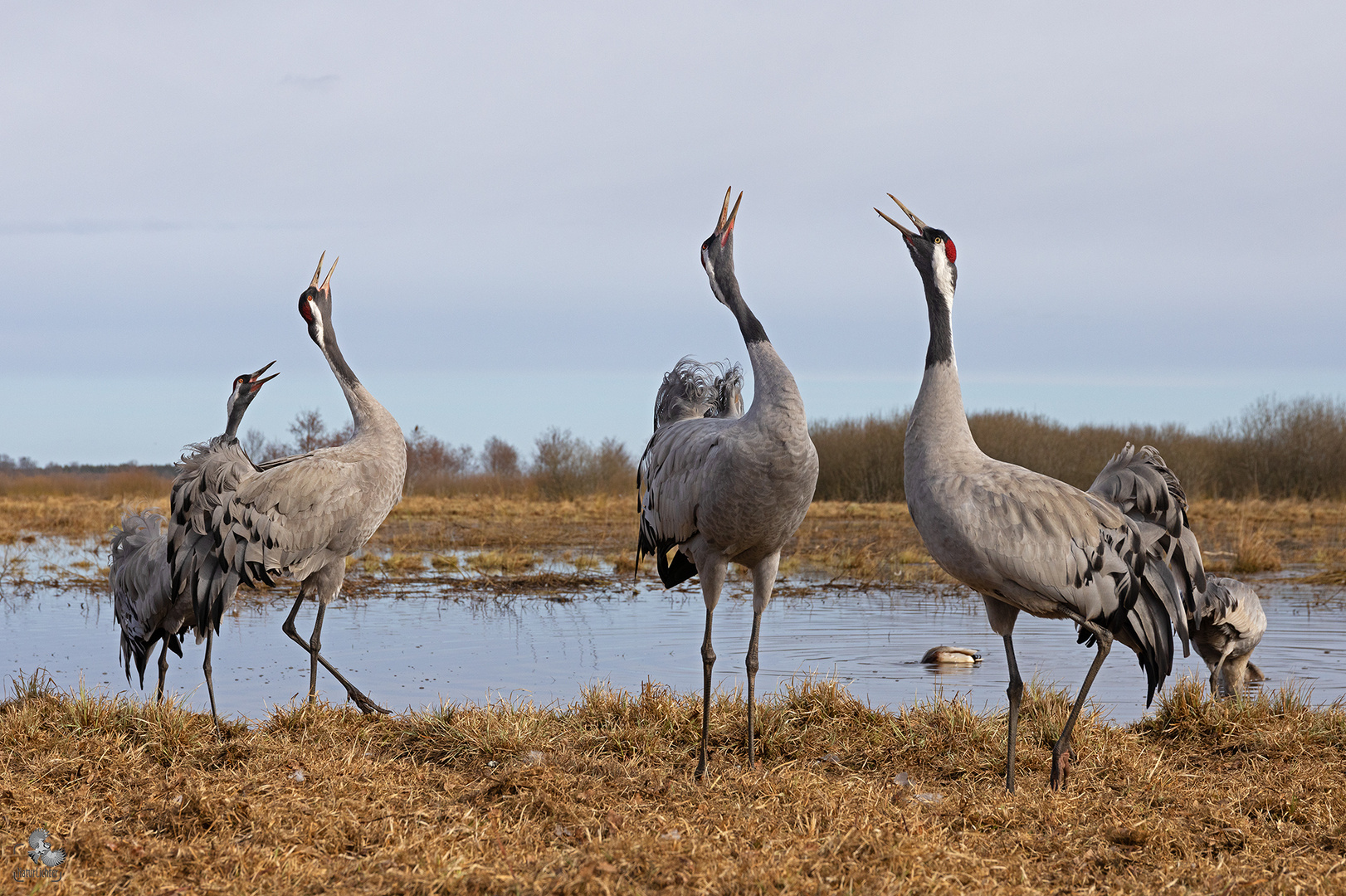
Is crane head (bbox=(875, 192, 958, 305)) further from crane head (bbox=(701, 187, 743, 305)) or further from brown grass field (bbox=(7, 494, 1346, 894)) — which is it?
brown grass field (bbox=(7, 494, 1346, 894))

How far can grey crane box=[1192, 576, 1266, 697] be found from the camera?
639 cm

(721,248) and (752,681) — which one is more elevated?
(721,248)

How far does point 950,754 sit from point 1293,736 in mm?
1672

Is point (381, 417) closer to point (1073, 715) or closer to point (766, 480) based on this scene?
point (766, 480)

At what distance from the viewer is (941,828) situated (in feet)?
12.6

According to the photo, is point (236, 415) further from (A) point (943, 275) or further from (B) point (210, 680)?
(A) point (943, 275)

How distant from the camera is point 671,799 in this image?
4.24 meters

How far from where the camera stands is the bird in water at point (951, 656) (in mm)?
8047

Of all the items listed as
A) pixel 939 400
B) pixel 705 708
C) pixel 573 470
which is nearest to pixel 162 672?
pixel 705 708

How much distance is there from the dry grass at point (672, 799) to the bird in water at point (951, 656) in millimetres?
2135

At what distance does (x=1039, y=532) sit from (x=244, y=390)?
4.93 metres

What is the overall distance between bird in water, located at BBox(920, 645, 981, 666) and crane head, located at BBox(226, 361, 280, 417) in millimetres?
4974

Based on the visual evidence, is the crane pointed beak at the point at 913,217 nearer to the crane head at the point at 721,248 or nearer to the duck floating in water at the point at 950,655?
the crane head at the point at 721,248

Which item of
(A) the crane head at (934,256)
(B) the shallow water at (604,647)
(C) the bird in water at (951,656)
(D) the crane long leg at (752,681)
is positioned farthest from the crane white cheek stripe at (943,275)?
(C) the bird in water at (951,656)
